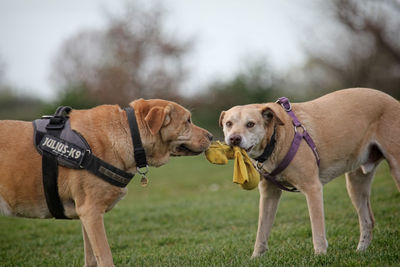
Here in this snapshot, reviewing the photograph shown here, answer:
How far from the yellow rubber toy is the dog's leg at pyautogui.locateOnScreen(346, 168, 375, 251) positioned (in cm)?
184

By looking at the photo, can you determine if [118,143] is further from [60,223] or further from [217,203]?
[217,203]

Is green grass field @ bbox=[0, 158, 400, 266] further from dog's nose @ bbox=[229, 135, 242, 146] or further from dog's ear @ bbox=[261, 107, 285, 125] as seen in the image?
dog's ear @ bbox=[261, 107, 285, 125]

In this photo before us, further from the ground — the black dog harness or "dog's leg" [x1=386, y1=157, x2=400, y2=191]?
the black dog harness

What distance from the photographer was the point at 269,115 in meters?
5.21

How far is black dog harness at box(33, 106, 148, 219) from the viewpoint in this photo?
4.21 meters

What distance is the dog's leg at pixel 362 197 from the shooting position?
19.2 ft

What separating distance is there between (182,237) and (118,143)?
315 cm

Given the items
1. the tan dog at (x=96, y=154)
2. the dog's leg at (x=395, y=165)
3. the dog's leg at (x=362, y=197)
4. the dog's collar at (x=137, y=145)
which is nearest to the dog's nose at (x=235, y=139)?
the tan dog at (x=96, y=154)

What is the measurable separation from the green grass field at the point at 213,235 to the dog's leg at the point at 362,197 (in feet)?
0.71

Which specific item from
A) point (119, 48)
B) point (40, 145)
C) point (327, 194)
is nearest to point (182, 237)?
point (40, 145)

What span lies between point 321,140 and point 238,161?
48.6 inches

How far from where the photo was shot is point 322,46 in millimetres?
25406

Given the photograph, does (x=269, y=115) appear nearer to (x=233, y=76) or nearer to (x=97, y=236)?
(x=97, y=236)

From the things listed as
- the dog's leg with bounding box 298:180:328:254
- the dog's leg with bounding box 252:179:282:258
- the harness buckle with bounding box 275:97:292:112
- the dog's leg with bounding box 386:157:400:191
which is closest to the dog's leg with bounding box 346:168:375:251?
the dog's leg with bounding box 386:157:400:191
